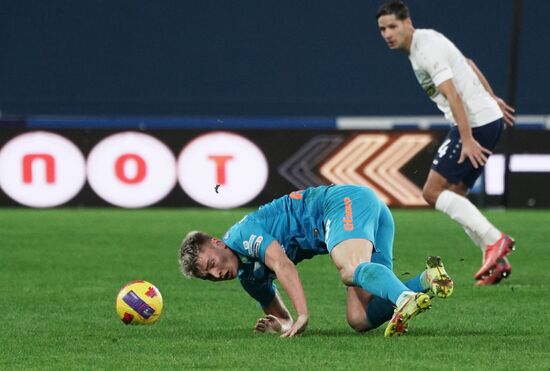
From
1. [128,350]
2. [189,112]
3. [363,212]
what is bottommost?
[189,112]

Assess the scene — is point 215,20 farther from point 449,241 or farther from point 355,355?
point 355,355

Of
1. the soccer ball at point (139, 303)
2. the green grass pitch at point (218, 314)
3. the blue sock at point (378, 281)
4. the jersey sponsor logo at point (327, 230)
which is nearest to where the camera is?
the green grass pitch at point (218, 314)

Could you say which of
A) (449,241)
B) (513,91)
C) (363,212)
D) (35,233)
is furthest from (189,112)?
(363,212)

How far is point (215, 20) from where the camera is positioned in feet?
60.6

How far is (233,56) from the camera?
18.5 meters

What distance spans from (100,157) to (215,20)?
3654mm

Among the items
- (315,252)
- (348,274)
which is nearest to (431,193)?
(315,252)

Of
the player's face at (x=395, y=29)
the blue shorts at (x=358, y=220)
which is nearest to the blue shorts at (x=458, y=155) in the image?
the player's face at (x=395, y=29)

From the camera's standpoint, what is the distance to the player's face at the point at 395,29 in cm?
899

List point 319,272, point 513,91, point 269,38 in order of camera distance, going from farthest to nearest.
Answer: point 269,38, point 513,91, point 319,272

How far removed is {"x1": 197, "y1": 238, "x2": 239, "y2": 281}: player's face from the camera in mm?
6527

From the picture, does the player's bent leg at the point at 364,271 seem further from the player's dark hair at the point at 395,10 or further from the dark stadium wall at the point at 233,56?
the dark stadium wall at the point at 233,56

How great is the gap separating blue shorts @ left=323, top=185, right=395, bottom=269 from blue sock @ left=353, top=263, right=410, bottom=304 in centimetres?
23

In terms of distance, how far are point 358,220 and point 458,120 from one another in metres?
2.56
